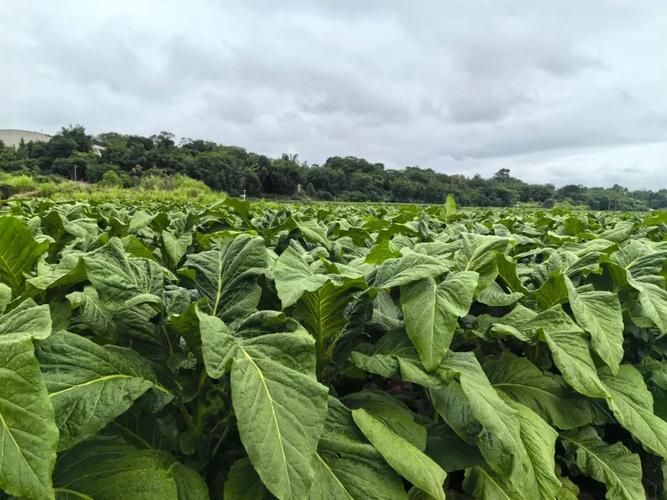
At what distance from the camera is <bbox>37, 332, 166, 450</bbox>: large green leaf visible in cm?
84

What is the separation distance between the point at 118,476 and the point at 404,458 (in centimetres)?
55

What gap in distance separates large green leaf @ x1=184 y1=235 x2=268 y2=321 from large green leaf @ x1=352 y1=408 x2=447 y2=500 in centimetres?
42

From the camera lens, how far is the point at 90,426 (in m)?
0.85

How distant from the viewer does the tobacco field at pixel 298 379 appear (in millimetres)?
849

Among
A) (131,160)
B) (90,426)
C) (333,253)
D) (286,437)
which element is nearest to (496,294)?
(333,253)

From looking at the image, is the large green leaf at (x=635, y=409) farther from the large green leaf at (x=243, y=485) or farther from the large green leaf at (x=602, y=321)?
the large green leaf at (x=243, y=485)

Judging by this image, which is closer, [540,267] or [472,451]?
[472,451]

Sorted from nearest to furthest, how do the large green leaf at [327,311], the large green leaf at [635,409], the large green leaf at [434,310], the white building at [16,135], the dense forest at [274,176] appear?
the large green leaf at [434,310] < the large green leaf at [327,311] < the large green leaf at [635,409] < the dense forest at [274,176] < the white building at [16,135]

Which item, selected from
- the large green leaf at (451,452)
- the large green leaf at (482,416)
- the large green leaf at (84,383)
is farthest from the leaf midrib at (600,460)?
the large green leaf at (84,383)

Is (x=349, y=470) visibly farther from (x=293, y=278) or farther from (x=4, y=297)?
(x=4, y=297)

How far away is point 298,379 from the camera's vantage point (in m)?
0.91

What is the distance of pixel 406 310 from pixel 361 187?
62748mm

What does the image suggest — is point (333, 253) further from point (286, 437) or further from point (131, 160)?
point (131, 160)

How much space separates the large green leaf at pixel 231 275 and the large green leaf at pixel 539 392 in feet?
2.51
